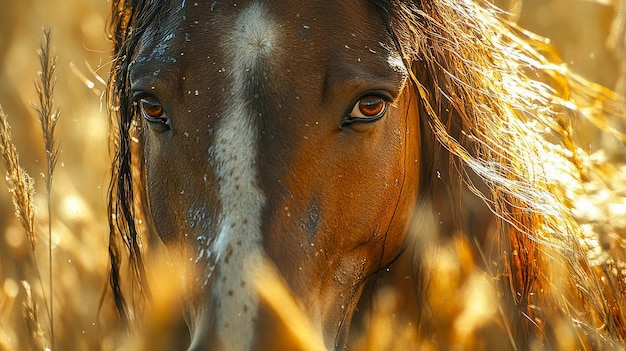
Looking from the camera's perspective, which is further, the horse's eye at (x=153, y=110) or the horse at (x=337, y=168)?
the horse's eye at (x=153, y=110)

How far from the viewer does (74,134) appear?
13.4 ft

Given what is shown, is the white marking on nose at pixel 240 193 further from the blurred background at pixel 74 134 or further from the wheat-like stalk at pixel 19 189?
the blurred background at pixel 74 134

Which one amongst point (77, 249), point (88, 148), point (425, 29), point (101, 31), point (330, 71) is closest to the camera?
point (330, 71)

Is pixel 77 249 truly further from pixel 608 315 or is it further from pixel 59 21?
pixel 608 315

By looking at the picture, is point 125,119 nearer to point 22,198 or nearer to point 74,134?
point 22,198

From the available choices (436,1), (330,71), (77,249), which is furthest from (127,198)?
(436,1)

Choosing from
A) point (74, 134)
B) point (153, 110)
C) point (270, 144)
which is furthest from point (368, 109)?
point (74, 134)

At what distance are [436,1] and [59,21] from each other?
2743 millimetres

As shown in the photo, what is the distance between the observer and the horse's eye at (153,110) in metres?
2.20

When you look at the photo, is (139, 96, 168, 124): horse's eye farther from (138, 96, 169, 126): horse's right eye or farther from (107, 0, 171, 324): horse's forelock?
(107, 0, 171, 324): horse's forelock

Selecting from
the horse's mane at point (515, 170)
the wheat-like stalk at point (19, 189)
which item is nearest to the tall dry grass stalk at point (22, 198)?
the wheat-like stalk at point (19, 189)

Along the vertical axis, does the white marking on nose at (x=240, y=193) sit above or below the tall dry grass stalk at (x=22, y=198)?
above

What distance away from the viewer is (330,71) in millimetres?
2086

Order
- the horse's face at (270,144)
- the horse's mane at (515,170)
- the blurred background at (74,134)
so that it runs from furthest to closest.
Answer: the blurred background at (74,134)
the horse's mane at (515,170)
the horse's face at (270,144)
